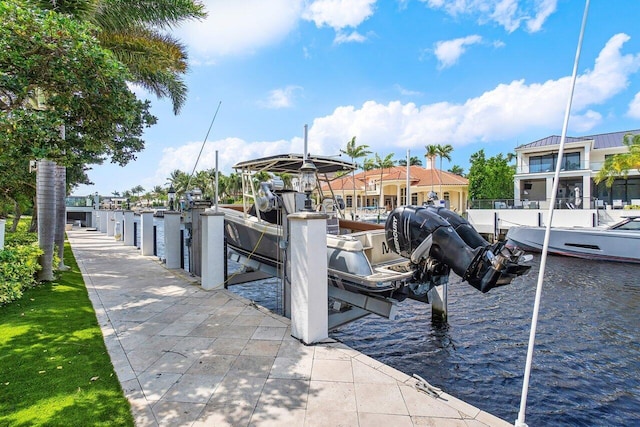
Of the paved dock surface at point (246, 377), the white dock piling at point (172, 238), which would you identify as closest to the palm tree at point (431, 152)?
the white dock piling at point (172, 238)

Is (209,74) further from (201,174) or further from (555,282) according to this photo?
(201,174)

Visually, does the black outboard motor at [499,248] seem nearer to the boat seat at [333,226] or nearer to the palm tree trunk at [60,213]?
the boat seat at [333,226]

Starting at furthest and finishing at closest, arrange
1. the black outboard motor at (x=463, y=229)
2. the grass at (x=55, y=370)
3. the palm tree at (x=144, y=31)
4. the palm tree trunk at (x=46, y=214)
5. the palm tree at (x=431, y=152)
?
the palm tree at (x=431, y=152) → the palm tree at (x=144, y=31) → the palm tree trunk at (x=46, y=214) → the black outboard motor at (x=463, y=229) → the grass at (x=55, y=370)

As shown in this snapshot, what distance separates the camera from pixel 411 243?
4953 mm

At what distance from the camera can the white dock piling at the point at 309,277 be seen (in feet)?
13.5

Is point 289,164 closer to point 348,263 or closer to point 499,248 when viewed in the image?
point 348,263

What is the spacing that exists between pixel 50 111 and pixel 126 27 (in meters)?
5.38

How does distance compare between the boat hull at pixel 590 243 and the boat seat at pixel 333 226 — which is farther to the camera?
the boat hull at pixel 590 243

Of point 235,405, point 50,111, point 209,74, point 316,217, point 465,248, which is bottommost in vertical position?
point 235,405

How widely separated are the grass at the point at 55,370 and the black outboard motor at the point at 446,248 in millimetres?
3892

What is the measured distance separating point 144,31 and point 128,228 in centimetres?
821

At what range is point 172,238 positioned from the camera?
9031 millimetres

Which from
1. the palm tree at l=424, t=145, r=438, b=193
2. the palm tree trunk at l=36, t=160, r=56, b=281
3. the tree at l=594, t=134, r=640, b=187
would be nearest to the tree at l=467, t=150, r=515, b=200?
the palm tree at l=424, t=145, r=438, b=193

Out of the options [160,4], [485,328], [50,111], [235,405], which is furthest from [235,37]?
[485,328]
